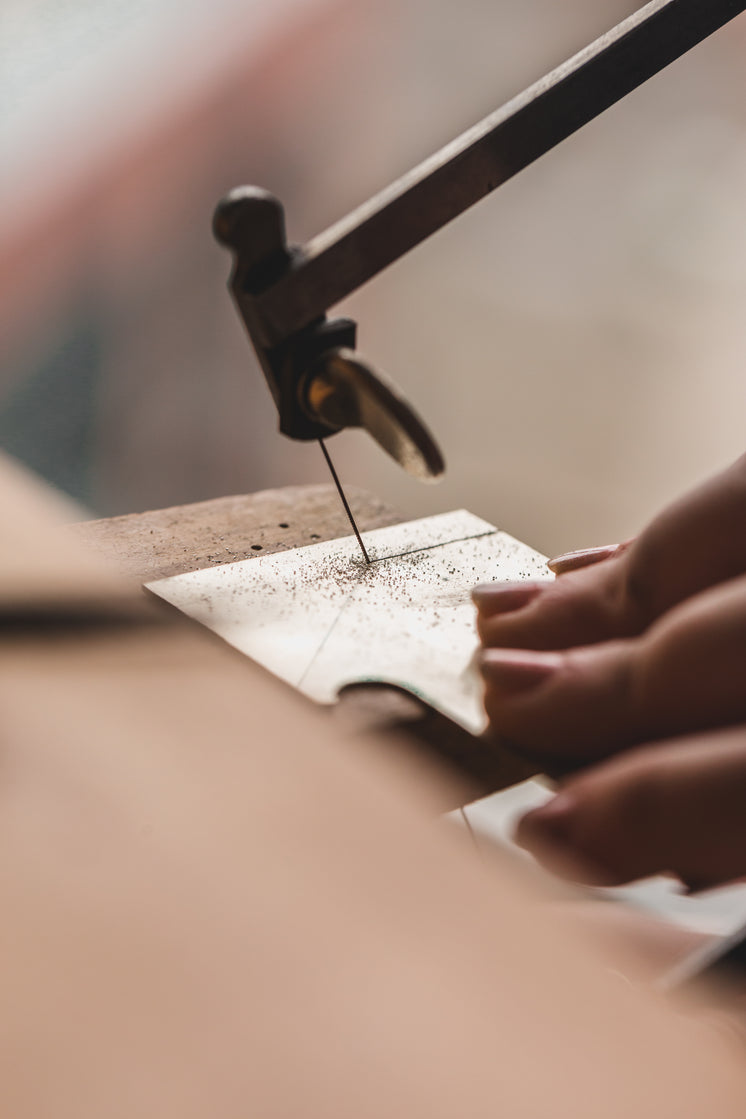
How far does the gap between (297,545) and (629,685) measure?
52cm

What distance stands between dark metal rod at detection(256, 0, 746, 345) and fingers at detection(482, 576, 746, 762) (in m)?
0.29

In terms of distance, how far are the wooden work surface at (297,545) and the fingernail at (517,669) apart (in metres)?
0.05

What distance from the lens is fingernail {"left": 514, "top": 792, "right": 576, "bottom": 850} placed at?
588 millimetres

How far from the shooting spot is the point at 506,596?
0.81 metres

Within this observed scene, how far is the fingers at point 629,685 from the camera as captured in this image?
588mm

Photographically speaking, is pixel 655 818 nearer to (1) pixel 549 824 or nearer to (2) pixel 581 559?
(1) pixel 549 824

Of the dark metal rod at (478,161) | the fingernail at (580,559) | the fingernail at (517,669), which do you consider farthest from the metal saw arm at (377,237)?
the fingernail at (580,559)

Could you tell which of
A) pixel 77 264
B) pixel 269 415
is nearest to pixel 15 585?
pixel 269 415

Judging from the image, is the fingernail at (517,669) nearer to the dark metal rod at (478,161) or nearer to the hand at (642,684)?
the hand at (642,684)

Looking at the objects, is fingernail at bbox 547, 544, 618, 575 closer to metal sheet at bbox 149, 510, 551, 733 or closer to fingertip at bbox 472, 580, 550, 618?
metal sheet at bbox 149, 510, 551, 733

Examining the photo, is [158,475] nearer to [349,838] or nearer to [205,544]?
[205,544]

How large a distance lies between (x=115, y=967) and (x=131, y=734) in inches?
7.7

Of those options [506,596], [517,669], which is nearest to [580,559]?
[506,596]

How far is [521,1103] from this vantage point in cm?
34
